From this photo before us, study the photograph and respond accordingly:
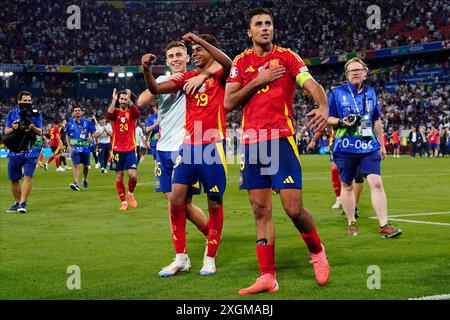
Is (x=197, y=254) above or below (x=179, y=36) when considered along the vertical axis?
below

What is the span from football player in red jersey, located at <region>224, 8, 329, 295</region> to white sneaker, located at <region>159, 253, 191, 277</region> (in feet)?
3.46

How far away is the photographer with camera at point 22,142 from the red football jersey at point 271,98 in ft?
25.2

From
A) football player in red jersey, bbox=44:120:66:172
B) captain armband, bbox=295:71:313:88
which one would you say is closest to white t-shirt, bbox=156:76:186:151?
captain armband, bbox=295:71:313:88

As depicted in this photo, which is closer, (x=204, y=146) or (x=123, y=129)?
(x=204, y=146)

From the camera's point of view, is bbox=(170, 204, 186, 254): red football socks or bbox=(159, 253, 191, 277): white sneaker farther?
bbox=(170, 204, 186, 254): red football socks

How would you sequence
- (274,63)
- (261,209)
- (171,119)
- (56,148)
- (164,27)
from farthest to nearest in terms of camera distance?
(164,27)
(56,148)
(171,119)
(261,209)
(274,63)

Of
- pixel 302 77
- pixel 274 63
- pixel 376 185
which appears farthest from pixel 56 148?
pixel 302 77

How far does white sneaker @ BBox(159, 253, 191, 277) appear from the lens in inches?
255

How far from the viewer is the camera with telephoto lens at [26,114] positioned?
1255cm

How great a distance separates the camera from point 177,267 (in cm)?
659

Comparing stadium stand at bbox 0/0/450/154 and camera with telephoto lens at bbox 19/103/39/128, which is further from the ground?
stadium stand at bbox 0/0/450/154

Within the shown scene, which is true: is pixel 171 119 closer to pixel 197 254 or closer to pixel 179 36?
pixel 197 254

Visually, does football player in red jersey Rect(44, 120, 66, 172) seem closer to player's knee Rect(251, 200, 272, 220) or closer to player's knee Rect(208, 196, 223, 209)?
player's knee Rect(208, 196, 223, 209)

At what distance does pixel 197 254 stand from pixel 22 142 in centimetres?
609
